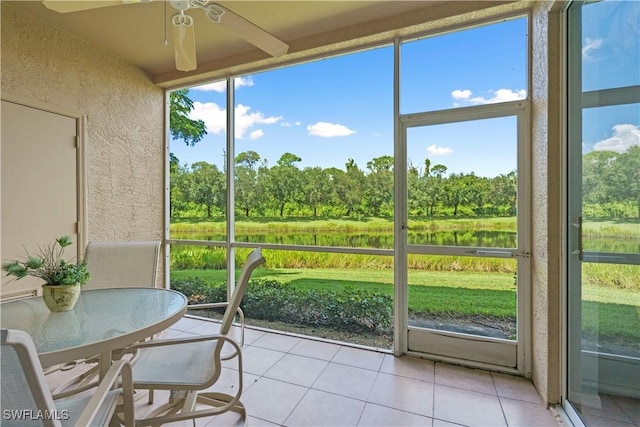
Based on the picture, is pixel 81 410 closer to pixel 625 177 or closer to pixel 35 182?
pixel 35 182

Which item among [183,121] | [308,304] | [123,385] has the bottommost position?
[308,304]

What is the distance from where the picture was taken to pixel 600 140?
146cm

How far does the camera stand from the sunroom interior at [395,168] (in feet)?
5.01

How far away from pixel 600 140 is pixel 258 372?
2585 millimetres

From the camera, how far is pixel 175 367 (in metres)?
1.47

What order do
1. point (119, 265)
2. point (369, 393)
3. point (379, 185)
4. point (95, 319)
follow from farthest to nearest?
point (379, 185)
point (119, 265)
point (369, 393)
point (95, 319)

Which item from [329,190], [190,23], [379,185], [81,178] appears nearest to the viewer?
[190,23]

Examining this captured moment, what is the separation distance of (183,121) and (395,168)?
2.76m

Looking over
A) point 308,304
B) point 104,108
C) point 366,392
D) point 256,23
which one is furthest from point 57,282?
point 256,23

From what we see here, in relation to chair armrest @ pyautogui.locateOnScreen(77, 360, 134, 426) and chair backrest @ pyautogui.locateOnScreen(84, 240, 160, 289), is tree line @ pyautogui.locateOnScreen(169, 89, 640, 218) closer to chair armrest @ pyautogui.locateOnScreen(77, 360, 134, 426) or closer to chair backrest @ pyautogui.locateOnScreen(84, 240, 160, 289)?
chair backrest @ pyautogui.locateOnScreen(84, 240, 160, 289)

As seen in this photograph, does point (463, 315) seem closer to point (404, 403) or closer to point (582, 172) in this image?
point (404, 403)

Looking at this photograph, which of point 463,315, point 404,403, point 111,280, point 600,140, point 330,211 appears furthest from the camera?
point 330,211

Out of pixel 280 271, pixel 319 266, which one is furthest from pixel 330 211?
pixel 280 271

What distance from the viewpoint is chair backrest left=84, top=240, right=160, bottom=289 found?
85.1 inches
